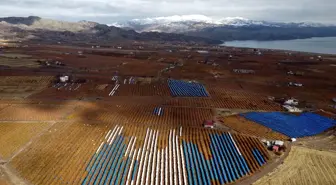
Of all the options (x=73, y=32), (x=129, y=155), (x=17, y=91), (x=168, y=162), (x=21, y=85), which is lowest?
(x=168, y=162)

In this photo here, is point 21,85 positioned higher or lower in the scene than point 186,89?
higher

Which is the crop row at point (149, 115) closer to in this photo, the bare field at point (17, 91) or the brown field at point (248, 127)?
the brown field at point (248, 127)

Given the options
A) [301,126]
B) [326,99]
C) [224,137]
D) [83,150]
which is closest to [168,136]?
[224,137]

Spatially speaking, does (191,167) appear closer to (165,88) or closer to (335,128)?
(335,128)

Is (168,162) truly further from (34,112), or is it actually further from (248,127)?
(34,112)

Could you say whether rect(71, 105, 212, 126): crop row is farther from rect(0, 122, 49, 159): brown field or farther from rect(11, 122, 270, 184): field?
rect(0, 122, 49, 159): brown field

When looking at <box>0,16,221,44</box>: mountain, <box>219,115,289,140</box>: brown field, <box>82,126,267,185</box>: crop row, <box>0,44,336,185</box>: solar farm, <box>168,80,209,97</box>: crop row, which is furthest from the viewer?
<box>0,16,221,44</box>: mountain

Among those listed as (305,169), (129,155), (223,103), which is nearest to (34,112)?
(129,155)

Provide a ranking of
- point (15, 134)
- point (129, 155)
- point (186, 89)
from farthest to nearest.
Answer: point (186, 89) < point (15, 134) < point (129, 155)

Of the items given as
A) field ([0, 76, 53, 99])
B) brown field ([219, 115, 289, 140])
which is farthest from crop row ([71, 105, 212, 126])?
field ([0, 76, 53, 99])
